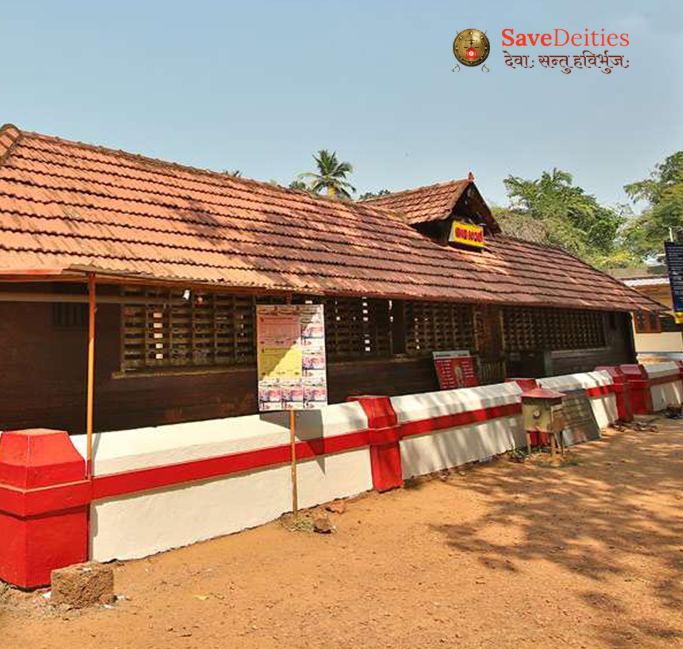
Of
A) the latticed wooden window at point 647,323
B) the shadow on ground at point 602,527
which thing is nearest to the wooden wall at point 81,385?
the shadow on ground at point 602,527

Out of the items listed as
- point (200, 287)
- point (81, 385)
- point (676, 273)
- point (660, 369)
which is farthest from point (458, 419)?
point (676, 273)

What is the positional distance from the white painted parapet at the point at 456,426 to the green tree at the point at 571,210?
35.9 meters

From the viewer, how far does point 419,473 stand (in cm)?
745

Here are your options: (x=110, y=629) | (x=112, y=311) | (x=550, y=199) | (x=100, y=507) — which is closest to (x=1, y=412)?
(x=112, y=311)

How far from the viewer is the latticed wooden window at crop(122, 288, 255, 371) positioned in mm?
6414

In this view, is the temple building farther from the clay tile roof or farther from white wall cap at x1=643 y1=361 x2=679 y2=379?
white wall cap at x1=643 y1=361 x2=679 y2=379

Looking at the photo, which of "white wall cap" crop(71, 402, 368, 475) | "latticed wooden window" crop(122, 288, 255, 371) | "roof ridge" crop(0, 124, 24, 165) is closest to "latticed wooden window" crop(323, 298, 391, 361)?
"latticed wooden window" crop(122, 288, 255, 371)

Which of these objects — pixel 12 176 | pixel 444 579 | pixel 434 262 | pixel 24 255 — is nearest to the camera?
pixel 444 579

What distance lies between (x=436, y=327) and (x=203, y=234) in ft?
17.5

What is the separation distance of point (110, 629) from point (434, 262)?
9000 mm

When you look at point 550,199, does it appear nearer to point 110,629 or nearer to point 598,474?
point 598,474

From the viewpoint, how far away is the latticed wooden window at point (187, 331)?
253 inches

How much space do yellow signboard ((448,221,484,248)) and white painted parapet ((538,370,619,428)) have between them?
13.1 ft

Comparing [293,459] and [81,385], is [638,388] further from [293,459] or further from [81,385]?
[81,385]
